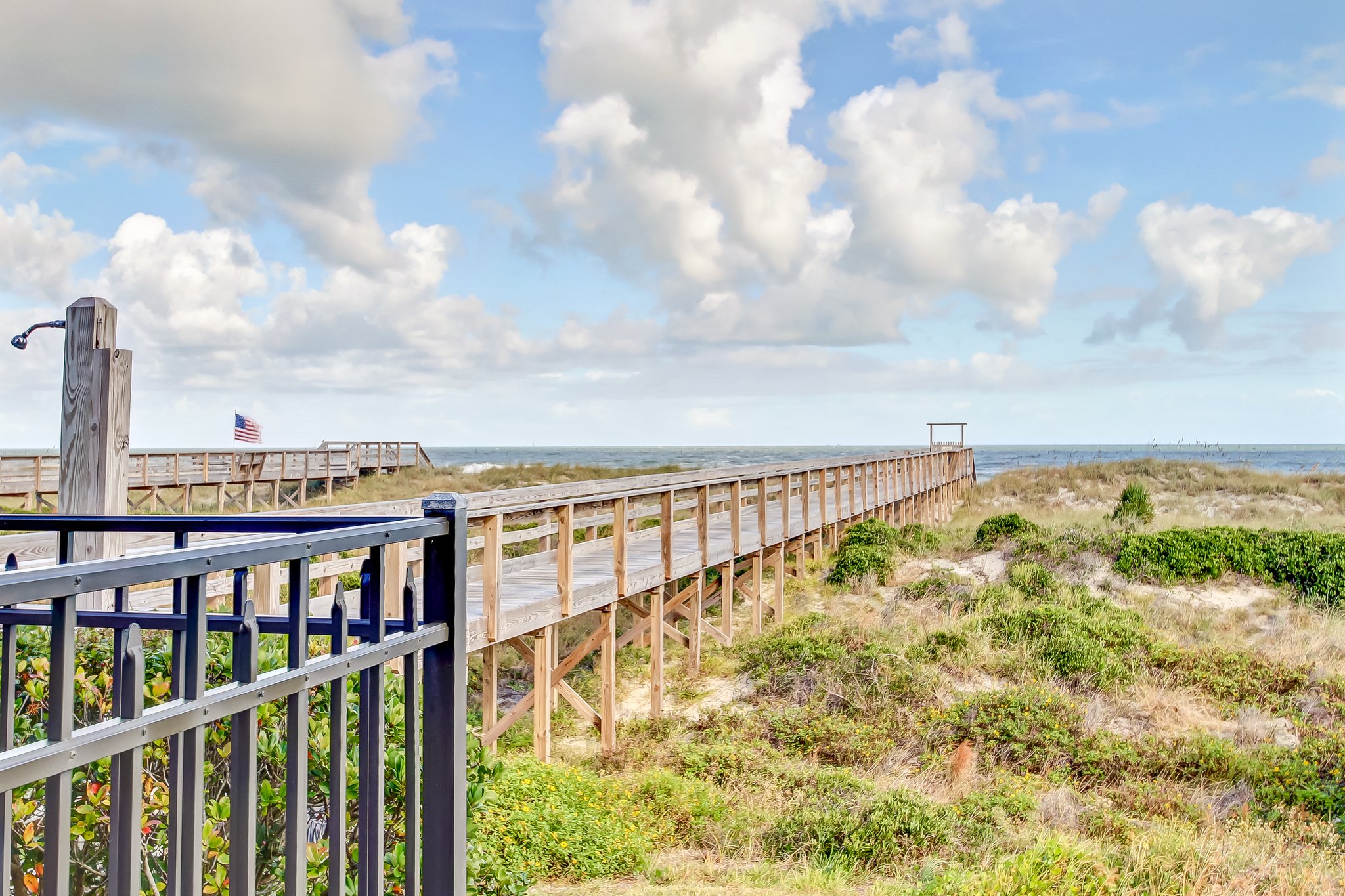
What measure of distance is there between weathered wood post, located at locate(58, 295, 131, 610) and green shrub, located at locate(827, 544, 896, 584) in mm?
12744

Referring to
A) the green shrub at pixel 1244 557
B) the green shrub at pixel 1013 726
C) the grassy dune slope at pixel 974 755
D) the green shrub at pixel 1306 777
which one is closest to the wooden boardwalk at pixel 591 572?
the grassy dune slope at pixel 974 755

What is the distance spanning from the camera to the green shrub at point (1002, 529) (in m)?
18.8

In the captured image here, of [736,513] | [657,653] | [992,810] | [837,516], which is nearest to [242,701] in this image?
[992,810]

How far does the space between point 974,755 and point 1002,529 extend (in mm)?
11081

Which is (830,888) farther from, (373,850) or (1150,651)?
(1150,651)

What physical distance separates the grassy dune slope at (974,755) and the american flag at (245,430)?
709 inches

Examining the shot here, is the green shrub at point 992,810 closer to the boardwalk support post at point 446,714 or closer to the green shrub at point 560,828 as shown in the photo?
Answer: the green shrub at point 560,828

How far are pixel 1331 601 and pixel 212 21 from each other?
16.7m

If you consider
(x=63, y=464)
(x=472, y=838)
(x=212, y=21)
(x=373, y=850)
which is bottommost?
(x=472, y=838)

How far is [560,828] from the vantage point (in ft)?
21.2

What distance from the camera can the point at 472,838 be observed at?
442 cm

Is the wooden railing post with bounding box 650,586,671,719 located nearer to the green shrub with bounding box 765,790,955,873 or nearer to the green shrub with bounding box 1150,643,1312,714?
the green shrub with bounding box 765,790,955,873

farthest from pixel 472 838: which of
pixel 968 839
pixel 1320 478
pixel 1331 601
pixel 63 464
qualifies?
pixel 1320 478

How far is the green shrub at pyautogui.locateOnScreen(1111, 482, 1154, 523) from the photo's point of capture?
Answer: 2217 cm
